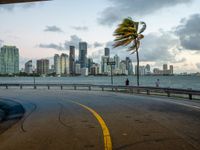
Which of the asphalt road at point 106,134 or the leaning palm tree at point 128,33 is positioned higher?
the leaning palm tree at point 128,33

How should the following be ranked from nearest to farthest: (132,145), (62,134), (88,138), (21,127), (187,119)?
1. (132,145)
2. (88,138)
3. (62,134)
4. (21,127)
5. (187,119)

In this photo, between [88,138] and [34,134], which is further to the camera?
[34,134]

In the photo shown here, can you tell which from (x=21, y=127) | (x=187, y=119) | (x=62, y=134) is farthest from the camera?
(x=187, y=119)

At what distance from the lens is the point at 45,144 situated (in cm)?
813

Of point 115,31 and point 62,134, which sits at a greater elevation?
point 115,31

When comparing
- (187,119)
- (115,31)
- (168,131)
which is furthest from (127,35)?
(168,131)

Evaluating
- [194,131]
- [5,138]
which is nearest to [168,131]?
[194,131]

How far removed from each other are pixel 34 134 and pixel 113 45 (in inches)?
1256

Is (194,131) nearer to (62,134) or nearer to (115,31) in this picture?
(62,134)

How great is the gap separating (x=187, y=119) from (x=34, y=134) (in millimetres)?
6101

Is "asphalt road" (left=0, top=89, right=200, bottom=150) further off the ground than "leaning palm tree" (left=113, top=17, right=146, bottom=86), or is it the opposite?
"leaning palm tree" (left=113, top=17, right=146, bottom=86)

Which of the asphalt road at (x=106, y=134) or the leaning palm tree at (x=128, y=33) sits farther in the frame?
the leaning palm tree at (x=128, y=33)

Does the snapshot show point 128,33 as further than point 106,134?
Yes

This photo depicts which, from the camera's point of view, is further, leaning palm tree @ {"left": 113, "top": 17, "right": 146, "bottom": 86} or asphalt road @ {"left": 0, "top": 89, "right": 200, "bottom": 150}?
leaning palm tree @ {"left": 113, "top": 17, "right": 146, "bottom": 86}
